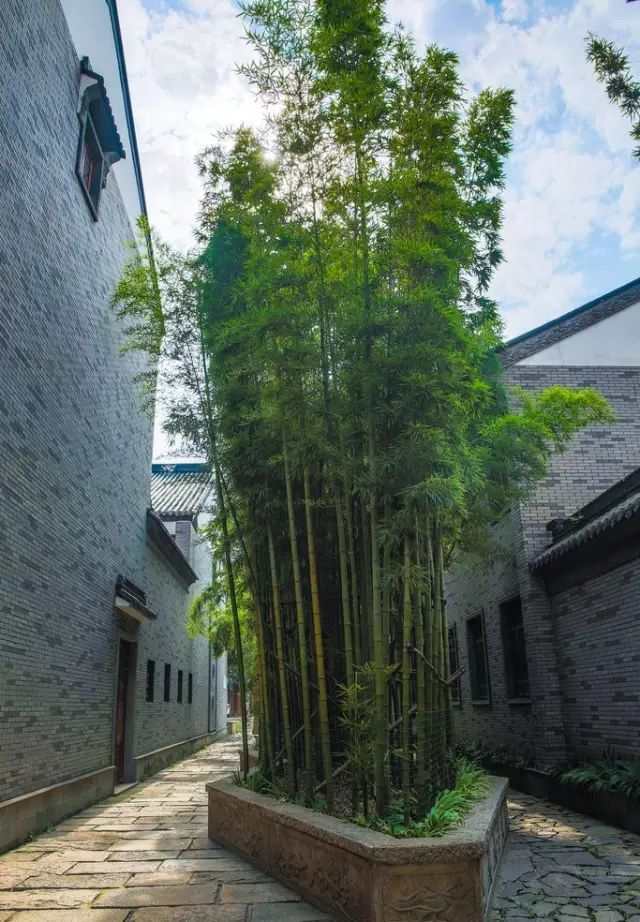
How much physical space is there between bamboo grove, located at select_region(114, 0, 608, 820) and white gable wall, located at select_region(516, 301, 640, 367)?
12.3ft

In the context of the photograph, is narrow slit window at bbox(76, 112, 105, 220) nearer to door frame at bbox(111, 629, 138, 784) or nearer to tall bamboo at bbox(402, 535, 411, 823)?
door frame at bbox(111, 629, 138, 784)

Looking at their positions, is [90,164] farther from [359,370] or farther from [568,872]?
[568,872]

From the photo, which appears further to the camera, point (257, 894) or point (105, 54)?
point (105, 54)

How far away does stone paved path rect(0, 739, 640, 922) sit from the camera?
3.38m

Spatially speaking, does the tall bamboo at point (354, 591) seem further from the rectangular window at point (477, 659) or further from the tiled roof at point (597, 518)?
the rectangular window at point (477, 659)

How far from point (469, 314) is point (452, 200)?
1248 mm

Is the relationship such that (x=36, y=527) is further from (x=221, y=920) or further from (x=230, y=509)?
(x=221, y=920)

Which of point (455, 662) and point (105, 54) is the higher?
point (105, 54)

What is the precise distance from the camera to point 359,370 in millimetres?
4086

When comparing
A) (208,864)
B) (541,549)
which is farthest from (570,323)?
(208,864)

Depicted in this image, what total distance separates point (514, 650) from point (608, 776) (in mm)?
2679

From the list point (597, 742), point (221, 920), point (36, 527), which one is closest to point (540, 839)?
point (597, 742)

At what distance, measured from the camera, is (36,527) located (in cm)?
544

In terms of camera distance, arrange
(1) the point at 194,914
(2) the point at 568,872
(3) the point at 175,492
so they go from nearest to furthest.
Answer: (1) the point at 194,914 < (2) the point at 568,872 < (3) the point at 175,492
